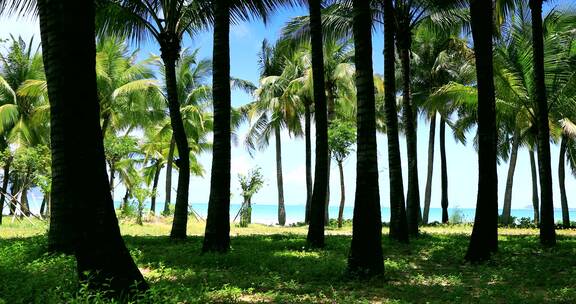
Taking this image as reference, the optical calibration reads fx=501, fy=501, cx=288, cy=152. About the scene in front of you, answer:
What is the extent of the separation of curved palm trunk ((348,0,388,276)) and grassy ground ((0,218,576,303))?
0.36m

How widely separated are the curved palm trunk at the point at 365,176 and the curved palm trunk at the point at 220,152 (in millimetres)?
3442

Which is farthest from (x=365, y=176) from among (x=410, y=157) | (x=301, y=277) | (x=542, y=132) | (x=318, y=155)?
(x=410, y=157)

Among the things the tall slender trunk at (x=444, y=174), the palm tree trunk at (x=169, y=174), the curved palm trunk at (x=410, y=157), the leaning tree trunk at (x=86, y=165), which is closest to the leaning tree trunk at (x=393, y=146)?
the curved palm trunk at (x=410, y=157)

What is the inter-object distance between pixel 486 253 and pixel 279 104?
20.2 m

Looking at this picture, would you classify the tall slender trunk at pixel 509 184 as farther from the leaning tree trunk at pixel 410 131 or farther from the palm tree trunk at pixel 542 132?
the palm tree trunk at pixel 542 132

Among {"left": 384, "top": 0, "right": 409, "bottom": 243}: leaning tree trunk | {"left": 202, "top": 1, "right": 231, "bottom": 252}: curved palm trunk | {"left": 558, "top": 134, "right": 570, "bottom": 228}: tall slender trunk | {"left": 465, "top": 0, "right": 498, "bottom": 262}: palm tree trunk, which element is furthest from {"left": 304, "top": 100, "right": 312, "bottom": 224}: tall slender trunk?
{"left": 465, "top": 0, "right": 498, "bottom": 262}: palm tree trunk

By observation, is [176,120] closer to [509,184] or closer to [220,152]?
[220,152]

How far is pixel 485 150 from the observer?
32.8 ft

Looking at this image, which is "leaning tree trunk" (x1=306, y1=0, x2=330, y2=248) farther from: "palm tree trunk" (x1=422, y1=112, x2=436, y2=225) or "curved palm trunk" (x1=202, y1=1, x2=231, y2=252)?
"palm tree trunk" (x1=422, y1=112, x2=436, y2=225)

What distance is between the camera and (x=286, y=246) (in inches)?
474

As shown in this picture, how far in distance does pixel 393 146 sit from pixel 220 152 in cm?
529

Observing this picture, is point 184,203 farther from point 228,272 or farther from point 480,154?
point 480,154

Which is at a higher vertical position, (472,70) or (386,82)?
(472,70)

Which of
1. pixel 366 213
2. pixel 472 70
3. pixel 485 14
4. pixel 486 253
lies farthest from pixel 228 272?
pixel 472 70
